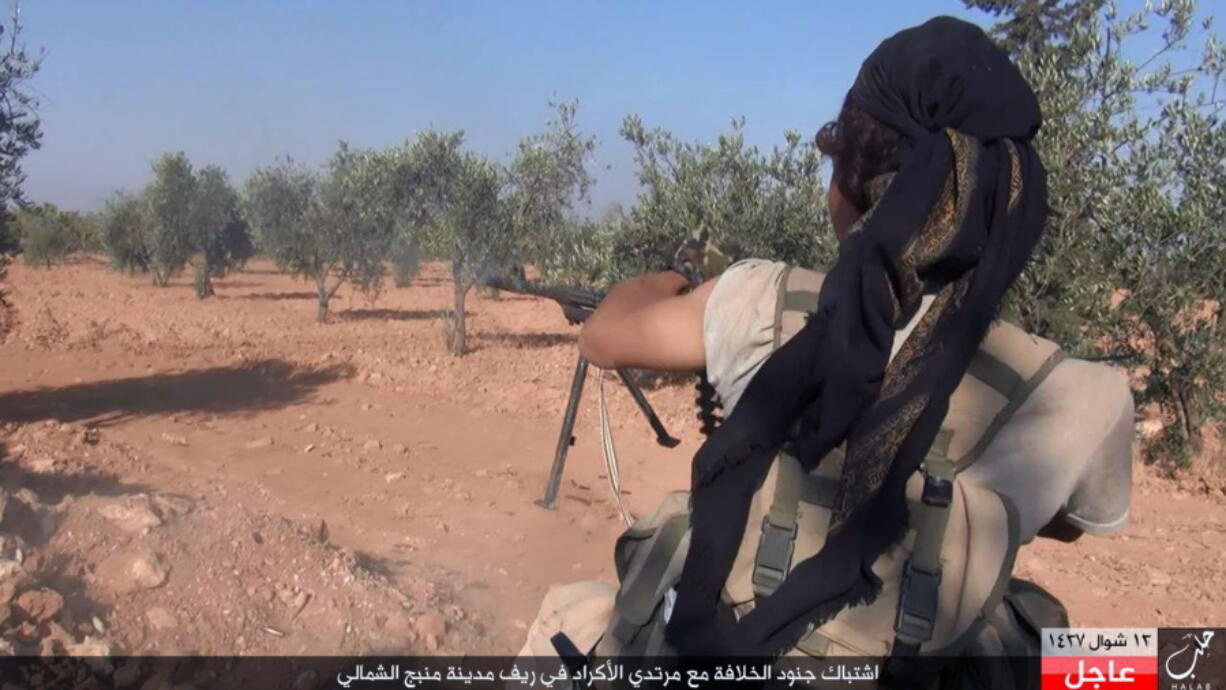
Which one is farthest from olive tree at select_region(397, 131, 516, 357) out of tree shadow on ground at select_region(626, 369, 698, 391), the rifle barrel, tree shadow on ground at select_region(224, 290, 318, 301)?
tree shadow on ground at select_region(224, 290, 318, 301)

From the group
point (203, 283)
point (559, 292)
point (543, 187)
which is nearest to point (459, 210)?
point (543, 187)

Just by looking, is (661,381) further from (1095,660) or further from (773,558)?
(773,558)

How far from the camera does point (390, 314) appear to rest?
19.8 m

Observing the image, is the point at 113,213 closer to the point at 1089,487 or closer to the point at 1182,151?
the point at 1182,151

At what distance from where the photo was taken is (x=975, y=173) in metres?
1.18

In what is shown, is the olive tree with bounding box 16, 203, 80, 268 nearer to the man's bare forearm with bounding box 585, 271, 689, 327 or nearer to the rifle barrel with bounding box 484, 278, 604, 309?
the rifle barrel with bounding box 484, 278, 604, 309

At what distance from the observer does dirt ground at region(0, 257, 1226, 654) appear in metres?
3.93

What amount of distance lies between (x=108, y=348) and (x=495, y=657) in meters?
11.2

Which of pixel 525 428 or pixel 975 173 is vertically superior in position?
pixel 975 173

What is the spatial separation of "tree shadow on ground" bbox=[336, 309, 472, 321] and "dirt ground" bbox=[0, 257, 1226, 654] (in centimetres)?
392

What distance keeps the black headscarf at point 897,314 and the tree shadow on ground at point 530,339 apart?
42.2 ft

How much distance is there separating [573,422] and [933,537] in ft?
13.7

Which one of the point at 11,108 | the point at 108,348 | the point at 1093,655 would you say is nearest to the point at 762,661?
the point at 1093,655

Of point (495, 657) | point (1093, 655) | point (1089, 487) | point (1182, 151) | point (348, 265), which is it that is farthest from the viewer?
point (348, 265)
